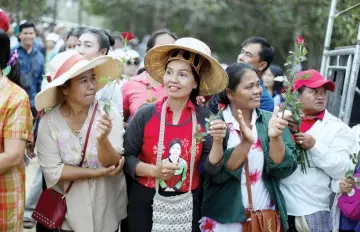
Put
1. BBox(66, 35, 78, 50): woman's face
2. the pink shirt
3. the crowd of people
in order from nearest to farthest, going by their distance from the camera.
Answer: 1. the crowd of people
2. the pink shirt
3. BBox(66, 35, 78, 50): woman's face

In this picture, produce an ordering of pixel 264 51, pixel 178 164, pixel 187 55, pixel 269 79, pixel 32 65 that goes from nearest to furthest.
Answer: pixel 178 164
pixel 187 55
pixel 264 51
pixel 269 79
pixel 32 65

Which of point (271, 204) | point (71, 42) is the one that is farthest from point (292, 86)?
point (71, 42)

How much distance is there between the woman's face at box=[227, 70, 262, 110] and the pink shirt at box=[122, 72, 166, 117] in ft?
2.90

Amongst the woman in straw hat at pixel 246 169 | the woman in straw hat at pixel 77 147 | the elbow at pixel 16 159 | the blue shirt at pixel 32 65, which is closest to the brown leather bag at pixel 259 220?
the woman in straw hat at pixel 246 169

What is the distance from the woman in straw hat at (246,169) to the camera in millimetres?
3428

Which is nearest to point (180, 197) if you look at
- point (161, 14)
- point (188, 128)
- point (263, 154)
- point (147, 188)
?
point (147, 188)

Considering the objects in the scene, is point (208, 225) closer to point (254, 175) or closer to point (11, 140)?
point (254, 175)

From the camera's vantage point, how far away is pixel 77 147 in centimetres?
334

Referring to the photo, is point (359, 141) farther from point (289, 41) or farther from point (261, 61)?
point (289, 41)

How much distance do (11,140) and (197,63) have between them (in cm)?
130

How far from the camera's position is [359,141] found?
411cm

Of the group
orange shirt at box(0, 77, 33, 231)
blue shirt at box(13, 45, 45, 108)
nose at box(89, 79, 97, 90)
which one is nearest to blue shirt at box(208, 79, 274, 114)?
nose at box(89, 79, 97, 90)

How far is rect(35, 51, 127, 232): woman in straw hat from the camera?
3.29 metres

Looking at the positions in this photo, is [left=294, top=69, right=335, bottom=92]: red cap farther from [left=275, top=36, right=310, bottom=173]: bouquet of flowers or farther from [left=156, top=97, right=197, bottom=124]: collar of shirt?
[left=156, top=97, right=197, bottom=124]: collar of shirt
